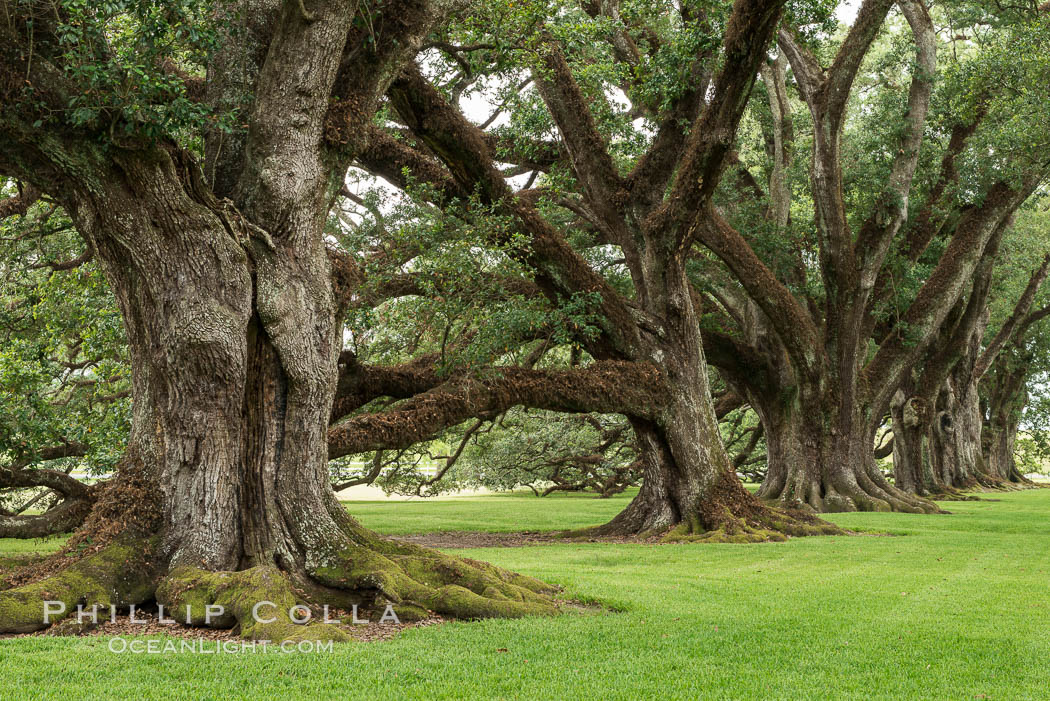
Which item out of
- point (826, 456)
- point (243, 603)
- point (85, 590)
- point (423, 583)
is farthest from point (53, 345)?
point (826, 456)

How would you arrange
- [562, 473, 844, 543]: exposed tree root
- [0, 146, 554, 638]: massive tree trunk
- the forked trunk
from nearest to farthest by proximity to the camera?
[0, 146, 554, 638]: massive tree trunk → [562, 473, 844, 543]: exposed tree root → the forked trunk

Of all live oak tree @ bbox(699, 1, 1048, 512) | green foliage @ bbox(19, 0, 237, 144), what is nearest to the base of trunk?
green foliage @ bbox(19, 0, 237, 144)

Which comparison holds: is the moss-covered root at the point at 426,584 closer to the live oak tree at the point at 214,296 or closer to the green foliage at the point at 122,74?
the live oak tree at the point at 214,296

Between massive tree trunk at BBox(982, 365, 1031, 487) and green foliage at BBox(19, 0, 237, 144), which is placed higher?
green foliage at BBox(19, 0, 237, 144)

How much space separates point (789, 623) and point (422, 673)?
10.9 ft

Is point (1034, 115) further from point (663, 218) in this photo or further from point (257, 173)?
point (257, 173)

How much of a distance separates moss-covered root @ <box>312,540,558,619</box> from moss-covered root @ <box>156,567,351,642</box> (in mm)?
531

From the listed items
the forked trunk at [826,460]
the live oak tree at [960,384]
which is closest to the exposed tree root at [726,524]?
the forked trunk at [826,460]

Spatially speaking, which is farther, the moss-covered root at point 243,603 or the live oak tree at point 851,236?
the live oak tree at point 851,236

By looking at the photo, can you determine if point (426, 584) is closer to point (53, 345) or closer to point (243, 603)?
point (243, 603)

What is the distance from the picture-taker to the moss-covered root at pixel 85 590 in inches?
227

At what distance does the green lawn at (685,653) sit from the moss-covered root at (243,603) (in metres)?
0.51

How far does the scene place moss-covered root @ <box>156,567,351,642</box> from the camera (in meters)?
5.73

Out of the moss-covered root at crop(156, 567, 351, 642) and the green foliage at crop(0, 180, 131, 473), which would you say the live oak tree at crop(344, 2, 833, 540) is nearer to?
the green foliage at crop(0, 180, 131, 473)
